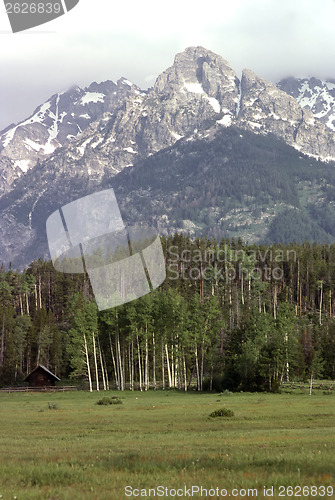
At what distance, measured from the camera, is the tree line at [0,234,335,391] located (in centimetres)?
9125

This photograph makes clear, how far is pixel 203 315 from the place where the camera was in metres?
97.5

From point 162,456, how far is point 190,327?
74.7 m

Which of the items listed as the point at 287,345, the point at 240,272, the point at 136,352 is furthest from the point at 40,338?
the point at 240,272

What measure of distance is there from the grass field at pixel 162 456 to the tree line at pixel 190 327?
4405 cm

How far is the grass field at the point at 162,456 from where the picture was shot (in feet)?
52.3
